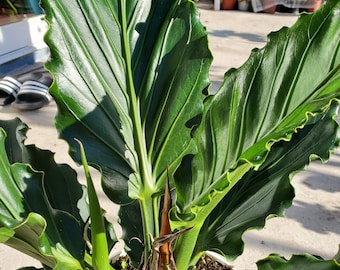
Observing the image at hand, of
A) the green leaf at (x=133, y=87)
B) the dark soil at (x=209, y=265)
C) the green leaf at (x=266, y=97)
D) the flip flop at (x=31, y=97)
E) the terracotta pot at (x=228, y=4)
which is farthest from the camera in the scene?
the terracotta pot at (x=228, y=4)

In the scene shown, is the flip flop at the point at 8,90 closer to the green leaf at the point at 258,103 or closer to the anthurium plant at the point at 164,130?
the anthurium plant at the point at 164,130

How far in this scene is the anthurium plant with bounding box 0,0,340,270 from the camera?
472 millimetres

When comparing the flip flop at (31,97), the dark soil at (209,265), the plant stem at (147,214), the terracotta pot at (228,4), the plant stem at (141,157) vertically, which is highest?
the plant stem at (141,157)

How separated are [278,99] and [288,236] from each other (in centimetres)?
85

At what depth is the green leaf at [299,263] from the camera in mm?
461

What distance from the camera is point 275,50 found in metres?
0.50

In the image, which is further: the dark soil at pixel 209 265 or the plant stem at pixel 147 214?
the dark soil at pixel 209 265

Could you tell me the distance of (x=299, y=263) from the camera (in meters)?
0.49

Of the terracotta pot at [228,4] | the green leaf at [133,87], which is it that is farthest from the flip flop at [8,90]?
the terracotta pot at [228,4]

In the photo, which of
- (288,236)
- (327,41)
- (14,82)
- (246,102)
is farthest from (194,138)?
(14,82)

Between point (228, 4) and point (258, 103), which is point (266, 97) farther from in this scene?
point (228, 4)

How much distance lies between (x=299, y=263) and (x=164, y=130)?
24 centimetres

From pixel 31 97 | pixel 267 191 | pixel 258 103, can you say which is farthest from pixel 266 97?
pixel 31 97

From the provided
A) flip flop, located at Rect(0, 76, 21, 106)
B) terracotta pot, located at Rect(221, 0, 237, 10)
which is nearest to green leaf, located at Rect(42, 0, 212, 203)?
flip flop, located at Rect(0, 76, 21, 106)
